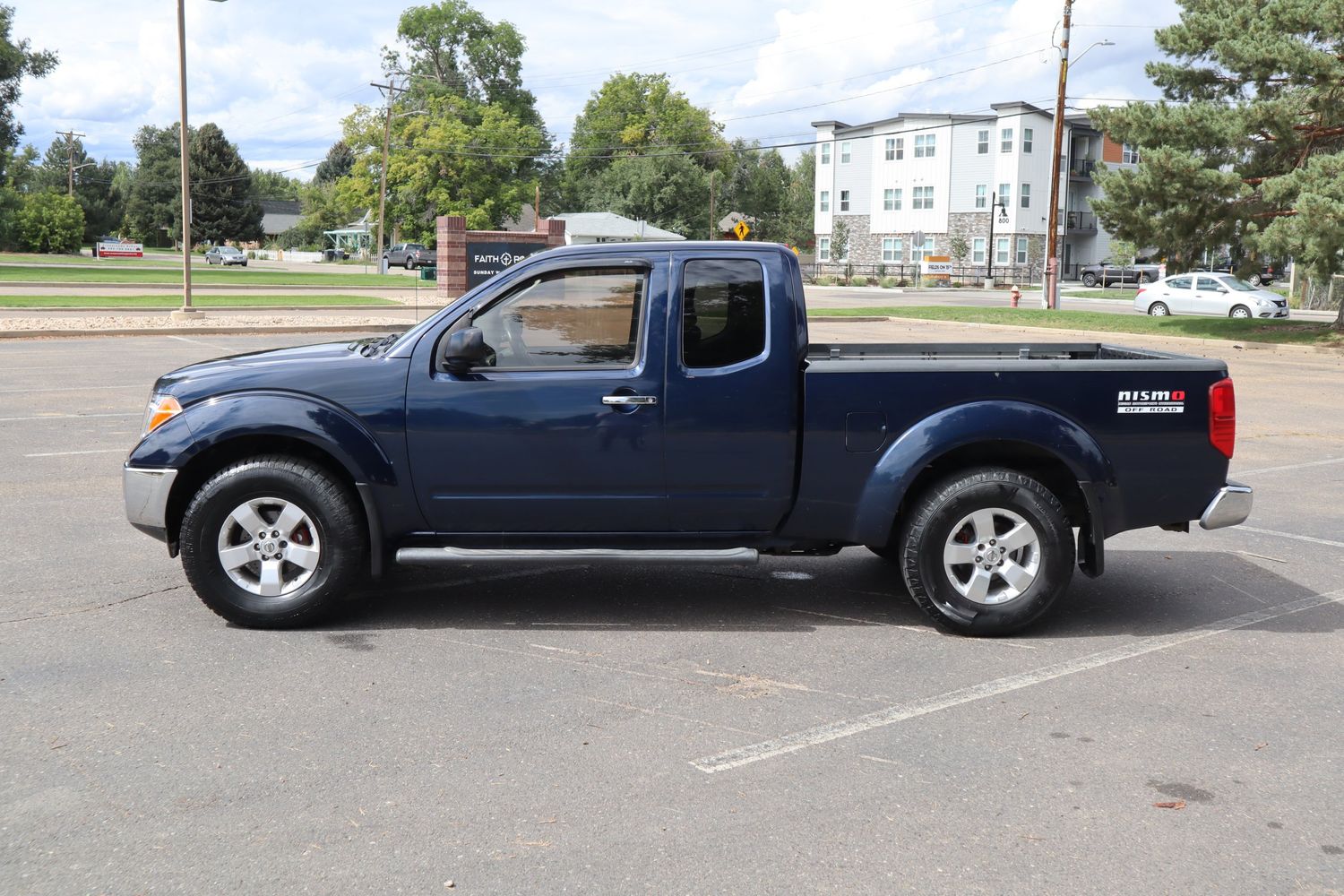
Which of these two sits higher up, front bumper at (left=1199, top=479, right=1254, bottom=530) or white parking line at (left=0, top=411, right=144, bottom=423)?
Answer: front bumper at (left=1199, top=479, right=1254, bottom=530)

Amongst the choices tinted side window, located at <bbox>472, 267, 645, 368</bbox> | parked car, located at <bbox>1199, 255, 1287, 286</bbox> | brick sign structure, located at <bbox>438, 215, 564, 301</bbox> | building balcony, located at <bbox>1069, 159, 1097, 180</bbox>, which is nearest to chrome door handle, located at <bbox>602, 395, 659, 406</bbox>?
tinted side window, located at <bbox>472, 267, 645, 368</bbox>

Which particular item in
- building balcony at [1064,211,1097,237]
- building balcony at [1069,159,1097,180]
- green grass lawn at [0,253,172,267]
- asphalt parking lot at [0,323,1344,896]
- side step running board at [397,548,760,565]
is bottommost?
asphalt parking lot at [0,323,1344,896]

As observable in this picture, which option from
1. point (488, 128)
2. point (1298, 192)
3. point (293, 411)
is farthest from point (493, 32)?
point (293, 411)

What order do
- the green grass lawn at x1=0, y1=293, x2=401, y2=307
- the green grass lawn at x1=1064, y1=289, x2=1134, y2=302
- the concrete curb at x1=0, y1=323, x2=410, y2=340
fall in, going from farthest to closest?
the green grass lawn at x1=1064, y1=289, x2=1134, y2=302 < the green grass lawn at x1=0, y1=293, x2=401, y2=307 < the concrete curb at x1=0, y1=323, x2=410, y2=340

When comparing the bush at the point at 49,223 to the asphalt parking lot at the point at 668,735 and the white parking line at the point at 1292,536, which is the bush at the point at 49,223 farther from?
the white parking line at the point at 1292,536

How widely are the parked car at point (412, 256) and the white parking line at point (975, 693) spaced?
68.0m

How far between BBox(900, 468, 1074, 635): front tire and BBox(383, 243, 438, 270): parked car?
67986 mm

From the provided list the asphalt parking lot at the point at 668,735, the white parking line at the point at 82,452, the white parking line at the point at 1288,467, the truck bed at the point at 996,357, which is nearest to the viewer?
the asphalt parking lot at the point at 668,735

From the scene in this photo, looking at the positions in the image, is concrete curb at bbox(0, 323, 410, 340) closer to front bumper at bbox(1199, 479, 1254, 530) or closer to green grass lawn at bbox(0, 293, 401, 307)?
green grass lawn at bbox(0, 293, 401, 307)

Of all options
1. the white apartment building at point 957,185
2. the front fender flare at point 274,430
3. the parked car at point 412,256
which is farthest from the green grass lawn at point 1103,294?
the front fender flare at point 274,430

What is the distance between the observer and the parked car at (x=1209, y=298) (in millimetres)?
34625

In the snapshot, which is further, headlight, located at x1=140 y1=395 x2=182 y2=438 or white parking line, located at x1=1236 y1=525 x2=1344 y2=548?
white parking line, located at x1=1236 y1=525 x2=1344 y2=548

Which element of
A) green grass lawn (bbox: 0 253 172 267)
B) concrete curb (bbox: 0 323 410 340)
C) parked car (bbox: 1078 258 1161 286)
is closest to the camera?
concrete curb (bbox: 0 323 410 340)

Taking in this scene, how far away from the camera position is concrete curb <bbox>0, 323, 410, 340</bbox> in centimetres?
2345
